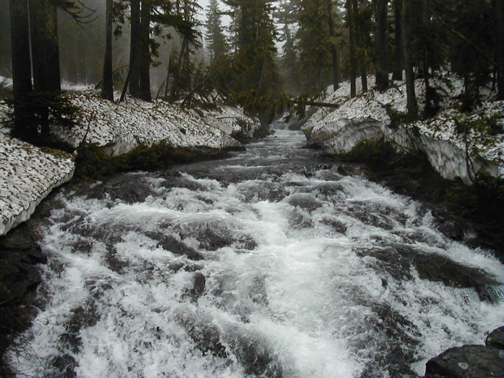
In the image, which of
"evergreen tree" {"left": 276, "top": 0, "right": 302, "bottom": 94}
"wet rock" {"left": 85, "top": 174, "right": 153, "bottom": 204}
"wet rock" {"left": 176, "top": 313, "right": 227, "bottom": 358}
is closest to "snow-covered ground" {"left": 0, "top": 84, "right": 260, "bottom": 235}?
"wet rock" {"left": 85, "top": 174, "right": 153, "bottom": 204}

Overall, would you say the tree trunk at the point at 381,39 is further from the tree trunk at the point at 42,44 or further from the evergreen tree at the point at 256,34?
the tree trunk at the point at 42,44

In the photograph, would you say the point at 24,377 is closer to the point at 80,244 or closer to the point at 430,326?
the point at 80,244

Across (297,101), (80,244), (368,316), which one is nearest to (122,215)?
(80,244)

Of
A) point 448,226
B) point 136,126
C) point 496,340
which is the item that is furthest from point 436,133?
point 136,126

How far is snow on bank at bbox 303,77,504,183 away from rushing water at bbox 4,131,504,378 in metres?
1.63

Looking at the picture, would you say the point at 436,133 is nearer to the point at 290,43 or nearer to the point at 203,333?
the point at 203,333

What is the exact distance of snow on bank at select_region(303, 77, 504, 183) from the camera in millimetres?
7156

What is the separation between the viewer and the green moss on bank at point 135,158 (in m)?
9.61

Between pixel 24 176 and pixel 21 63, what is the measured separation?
3.79 meters

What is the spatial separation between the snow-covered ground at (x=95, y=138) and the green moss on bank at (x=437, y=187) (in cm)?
758

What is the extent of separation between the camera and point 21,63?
28.4ft

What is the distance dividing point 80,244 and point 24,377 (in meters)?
2.74

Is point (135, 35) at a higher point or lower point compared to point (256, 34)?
lower

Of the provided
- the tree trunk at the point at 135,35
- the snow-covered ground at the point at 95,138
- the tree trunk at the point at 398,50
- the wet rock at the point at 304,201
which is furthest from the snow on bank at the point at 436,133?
the tree trunk at the point at 135,35
